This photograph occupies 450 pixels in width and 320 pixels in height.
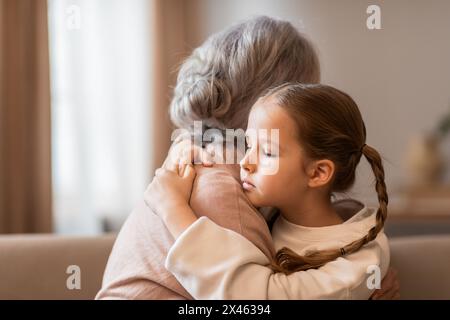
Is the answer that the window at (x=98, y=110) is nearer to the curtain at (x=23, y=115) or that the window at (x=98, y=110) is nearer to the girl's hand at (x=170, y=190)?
the curtain at (x=23, y=115)

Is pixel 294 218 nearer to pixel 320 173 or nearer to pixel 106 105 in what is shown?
pixel 320 173

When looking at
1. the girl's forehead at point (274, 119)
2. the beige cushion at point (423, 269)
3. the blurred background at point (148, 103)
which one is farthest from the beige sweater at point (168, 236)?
the blurred background at point (148, 103)

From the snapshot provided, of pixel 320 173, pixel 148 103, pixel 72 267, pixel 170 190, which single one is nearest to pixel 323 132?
pixel 320 173

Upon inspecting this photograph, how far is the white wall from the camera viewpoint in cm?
264

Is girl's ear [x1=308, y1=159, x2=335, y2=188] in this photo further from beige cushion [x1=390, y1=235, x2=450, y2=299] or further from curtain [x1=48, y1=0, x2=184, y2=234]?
curtain [x1=48, y1=0, x2=184, y2=234]

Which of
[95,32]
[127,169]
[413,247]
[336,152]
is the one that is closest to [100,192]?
[127,169]

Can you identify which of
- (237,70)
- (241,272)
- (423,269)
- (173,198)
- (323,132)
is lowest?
A: (423,269)

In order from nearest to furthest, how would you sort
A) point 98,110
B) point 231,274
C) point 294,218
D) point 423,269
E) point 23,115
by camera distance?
point 231,274, point 294,218, point 423,269, point 23,115, point 98,110

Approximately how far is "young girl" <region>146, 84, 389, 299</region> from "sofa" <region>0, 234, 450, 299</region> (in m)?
0.42

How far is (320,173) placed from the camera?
1.13m

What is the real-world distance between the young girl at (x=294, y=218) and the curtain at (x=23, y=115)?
1.58 metres

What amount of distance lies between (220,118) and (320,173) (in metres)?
0.23

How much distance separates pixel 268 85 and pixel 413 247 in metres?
0.68

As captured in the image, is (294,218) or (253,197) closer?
(253,197)
